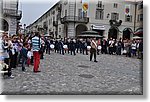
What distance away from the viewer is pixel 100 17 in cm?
3753

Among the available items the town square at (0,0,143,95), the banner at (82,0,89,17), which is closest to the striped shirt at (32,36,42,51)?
the town square at (0,0,143,95)

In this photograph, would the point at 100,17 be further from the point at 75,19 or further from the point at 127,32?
the point at 127,32

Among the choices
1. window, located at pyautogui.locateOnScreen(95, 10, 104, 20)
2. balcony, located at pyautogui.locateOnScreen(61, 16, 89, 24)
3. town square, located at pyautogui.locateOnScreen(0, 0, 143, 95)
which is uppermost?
window, located at pyautogui.locateOnScreen(95, 10, 104, 20)

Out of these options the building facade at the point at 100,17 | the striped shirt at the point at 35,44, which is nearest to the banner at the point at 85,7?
the building facade at the point at 100,17

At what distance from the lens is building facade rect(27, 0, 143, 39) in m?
35.8

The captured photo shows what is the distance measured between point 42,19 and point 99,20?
1095 inches

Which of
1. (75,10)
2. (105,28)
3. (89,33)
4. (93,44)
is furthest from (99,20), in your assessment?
(93,44)

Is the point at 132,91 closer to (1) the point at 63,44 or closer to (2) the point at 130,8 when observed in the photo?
(1) the point at 63,44

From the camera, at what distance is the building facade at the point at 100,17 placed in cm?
3584

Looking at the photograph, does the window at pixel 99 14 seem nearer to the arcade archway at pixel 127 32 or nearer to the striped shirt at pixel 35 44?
the arcade archway at pixel 127 32

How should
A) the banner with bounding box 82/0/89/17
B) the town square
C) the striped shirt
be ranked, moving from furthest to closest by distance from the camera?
1. the banner with bounding box 82/0/89/17
2. the striped shirt
3. the town square

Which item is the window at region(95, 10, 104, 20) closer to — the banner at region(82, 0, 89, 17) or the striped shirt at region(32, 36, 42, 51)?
the banner at region(82, 0, 89, 17)

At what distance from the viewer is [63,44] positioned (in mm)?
19656

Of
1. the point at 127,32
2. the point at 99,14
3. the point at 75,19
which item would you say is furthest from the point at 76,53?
the point at 127,32
